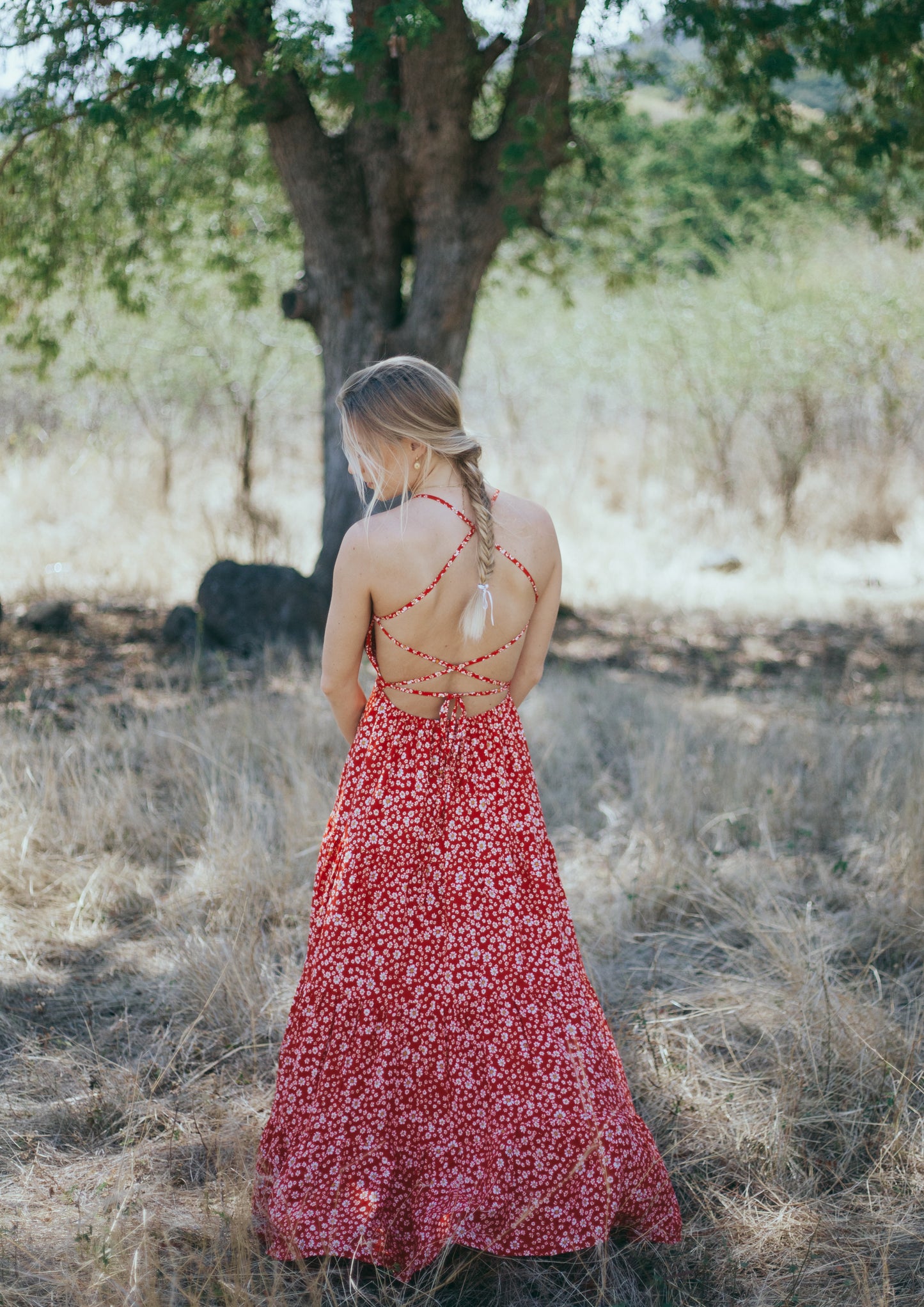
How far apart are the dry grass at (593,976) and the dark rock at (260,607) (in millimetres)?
1455

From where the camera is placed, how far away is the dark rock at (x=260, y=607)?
7.04 meters

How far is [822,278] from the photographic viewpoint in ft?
49.3

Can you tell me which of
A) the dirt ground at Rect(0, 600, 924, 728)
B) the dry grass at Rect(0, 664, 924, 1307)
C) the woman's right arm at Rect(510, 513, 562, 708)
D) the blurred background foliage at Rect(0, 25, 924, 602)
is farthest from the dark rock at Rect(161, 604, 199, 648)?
the woman's right arm at Rect(510, 513, 562, 708)

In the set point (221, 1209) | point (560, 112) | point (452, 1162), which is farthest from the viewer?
point (560, 112)

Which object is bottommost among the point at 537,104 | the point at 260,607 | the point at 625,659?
the point at 625,659

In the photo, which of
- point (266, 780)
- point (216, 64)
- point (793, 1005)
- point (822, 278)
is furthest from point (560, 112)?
point (822, 278)

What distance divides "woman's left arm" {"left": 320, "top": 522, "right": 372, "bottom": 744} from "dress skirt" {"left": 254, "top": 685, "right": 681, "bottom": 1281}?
4.1 inches

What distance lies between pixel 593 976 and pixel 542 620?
5.24ft

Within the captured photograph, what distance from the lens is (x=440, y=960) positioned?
2.22 meters

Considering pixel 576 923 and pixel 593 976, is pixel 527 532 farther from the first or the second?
pixel 576 923

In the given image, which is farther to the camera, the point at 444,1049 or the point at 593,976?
the point at 593,976

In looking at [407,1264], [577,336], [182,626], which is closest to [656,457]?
[577,336]

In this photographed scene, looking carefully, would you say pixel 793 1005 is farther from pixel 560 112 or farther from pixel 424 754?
pixel 560 112

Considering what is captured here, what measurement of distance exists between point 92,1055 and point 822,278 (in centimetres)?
1521
